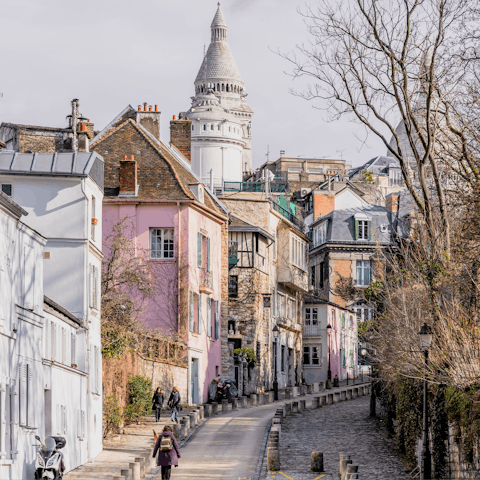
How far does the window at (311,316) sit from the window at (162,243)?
80.7 feet

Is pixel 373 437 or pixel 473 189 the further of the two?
pixel 373 437

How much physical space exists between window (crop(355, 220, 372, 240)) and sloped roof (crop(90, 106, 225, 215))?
3080cm

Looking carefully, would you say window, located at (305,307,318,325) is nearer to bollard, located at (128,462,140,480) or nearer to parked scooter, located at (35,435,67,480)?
bollard, located at (128,462,140,480)

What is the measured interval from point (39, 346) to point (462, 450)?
9.08m

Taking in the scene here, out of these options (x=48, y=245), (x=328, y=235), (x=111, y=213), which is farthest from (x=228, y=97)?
(x=48, y=245)

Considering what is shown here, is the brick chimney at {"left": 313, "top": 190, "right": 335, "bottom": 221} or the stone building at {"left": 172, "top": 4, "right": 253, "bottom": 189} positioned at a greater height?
the stone building at {"left": 172, "top": 4, "right": 253, "bottom": 189}

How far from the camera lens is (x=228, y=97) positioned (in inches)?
6654

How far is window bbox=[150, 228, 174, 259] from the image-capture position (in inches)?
1591

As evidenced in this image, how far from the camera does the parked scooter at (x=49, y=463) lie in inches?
719

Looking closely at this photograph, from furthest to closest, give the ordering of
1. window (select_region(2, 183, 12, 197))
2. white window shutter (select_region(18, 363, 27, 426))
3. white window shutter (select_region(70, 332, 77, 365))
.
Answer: white window shutter (select_region(70, 332, 77, 365)), window (select_region(2, 183, 12, 197)), white window shutter (select_region(18, 363, 27, 426))

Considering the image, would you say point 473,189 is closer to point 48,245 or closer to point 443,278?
point 443,278

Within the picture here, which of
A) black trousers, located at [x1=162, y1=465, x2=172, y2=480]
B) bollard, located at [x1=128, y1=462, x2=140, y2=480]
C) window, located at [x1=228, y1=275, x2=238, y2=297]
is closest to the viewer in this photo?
black trousers, located at [x1=162, y1=465, x2=172, y2=480]

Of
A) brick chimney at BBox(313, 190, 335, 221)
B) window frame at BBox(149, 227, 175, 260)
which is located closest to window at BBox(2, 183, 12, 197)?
window frame at BBox(149, 227, 175, 260)

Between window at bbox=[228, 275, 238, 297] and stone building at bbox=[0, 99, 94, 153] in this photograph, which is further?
window at bbox=[228, 275, 238, 297]
